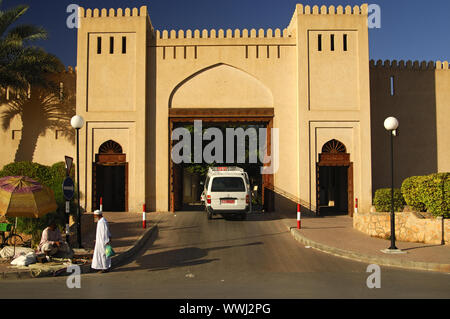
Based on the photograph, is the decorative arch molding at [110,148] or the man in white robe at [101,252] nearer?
the man in white robe at [101,252]

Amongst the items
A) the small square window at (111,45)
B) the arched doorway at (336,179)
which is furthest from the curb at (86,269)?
the small square window at (111,45)

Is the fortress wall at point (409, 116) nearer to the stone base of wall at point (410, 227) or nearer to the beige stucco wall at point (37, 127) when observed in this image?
the stone base of wall at point (410, 227)

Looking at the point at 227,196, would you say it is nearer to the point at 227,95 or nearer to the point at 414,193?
the point at 227,95

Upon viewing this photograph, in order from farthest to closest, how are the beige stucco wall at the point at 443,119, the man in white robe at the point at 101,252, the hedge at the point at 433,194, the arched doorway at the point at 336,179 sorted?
the beige stucco wall at the point at 443,119 → the arched doorway at the point at 336,179 → the hedge at the point at 433,194 → the man in white robe at the point at 101,252

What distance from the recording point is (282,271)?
9484mm

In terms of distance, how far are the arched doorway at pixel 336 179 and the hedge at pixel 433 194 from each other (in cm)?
556

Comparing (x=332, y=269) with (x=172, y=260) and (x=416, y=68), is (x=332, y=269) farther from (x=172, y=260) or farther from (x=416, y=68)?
(x=416, y=68)

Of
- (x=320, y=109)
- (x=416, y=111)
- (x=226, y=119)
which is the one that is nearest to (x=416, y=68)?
(x=416, y=111)

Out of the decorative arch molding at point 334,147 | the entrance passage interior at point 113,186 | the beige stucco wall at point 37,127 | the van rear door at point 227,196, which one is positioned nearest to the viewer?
the van rear door at point 227,196

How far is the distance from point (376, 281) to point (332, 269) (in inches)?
56.8

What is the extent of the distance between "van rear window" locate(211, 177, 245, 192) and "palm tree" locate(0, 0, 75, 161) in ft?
31.8

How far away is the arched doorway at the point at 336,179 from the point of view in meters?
20.3

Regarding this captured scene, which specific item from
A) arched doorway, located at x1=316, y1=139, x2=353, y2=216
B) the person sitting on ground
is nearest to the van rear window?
arched doorway, located at x1=316, y1=139, x2=353, y2=216

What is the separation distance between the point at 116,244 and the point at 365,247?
6.95 meters
